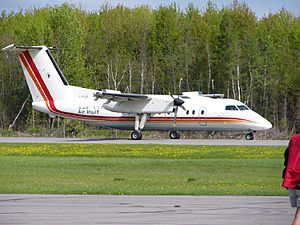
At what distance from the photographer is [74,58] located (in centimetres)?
6681

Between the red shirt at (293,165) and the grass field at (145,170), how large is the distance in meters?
7.60

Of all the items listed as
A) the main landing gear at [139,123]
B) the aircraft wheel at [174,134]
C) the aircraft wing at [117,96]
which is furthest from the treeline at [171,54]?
the aircraft wing at [117,96]

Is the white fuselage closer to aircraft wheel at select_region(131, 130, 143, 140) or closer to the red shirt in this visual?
aircraft wheel at select_region(131, 130, 143, 140)

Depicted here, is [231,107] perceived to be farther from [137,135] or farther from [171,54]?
[171,54]

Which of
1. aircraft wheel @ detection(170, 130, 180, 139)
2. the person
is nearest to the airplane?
aircraft wheel @ detection(170, 130, 180, 139)

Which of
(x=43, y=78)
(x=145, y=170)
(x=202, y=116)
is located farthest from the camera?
(x=43, y=78)

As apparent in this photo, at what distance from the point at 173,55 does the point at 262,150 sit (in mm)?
33190

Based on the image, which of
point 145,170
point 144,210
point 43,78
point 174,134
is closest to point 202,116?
point 174,134

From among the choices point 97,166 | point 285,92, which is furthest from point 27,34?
point 97,166

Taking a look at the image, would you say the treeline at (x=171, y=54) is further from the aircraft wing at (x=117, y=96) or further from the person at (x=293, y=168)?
the person at (x=293, y=168)

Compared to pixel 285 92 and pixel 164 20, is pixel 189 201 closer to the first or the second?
pixel 285 92

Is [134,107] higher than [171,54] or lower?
lower

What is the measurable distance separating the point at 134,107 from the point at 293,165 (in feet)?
133

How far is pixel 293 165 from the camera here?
31.6ft
